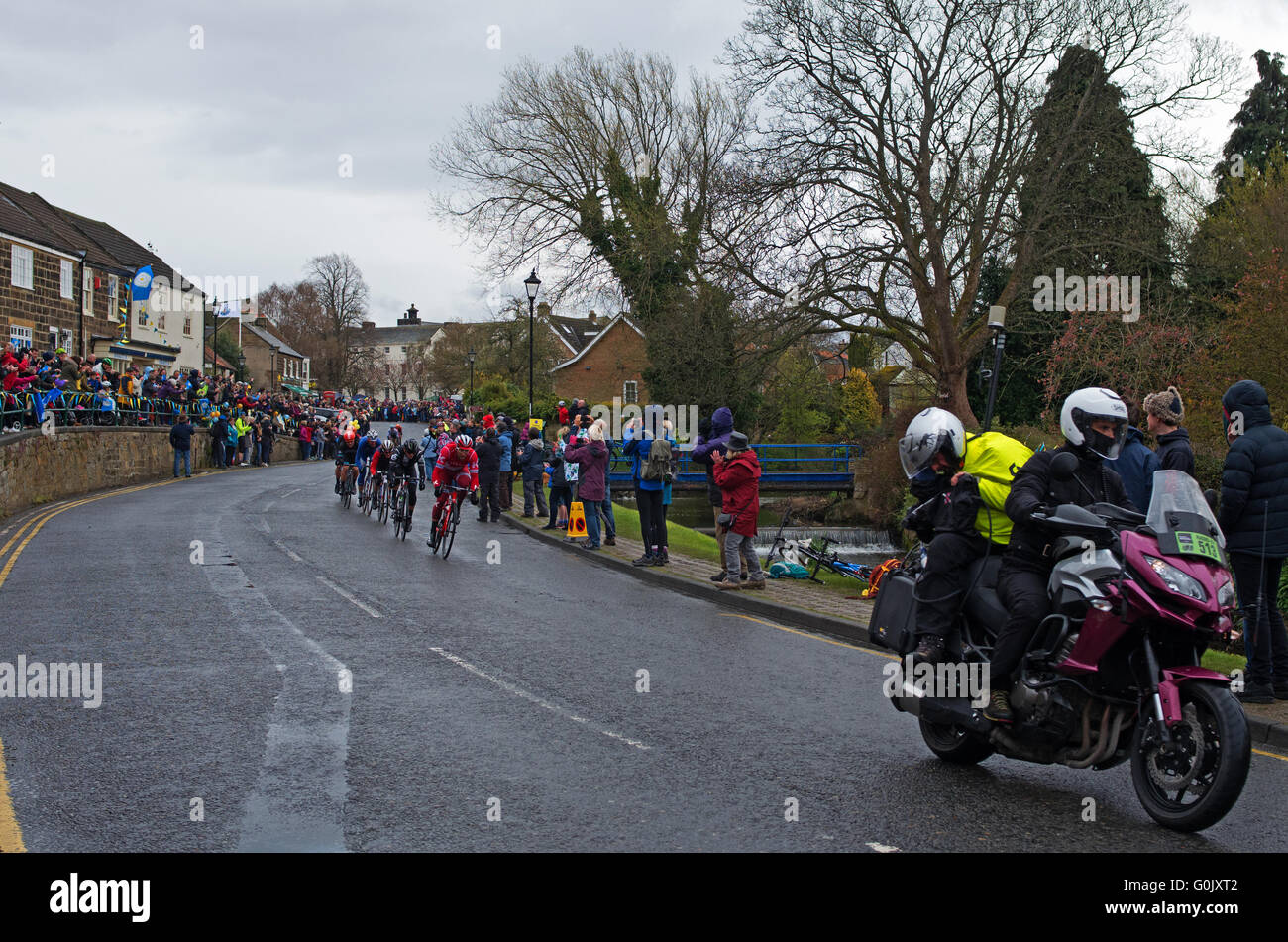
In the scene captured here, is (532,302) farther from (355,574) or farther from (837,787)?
(837,787)

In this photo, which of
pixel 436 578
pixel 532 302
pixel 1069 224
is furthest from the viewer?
pixel 532 302

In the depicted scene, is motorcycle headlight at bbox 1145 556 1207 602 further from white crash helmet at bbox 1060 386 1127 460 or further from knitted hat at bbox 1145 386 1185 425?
knitted hat at bbox 1145 386 1185 425

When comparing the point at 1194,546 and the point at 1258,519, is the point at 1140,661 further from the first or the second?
the point at 1258,519

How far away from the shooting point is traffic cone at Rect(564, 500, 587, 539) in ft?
65.6

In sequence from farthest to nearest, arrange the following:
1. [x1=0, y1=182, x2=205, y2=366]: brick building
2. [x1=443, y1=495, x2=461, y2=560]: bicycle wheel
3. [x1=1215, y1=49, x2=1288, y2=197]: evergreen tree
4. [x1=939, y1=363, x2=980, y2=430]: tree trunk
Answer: [x1=1215, y1=49, x2=1288, y2=197]: evergreen tree < [x1=0, y1=182, x2=205, y2=366]: brick building < [x1=939, y1=363, x2=980, y2=430]: tree trunk < [x1=443, y1=495, x2=461, y2=560]: bicycle wheel

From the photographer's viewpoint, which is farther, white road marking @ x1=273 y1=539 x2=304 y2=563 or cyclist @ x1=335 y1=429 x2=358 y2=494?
cyclist @ x1=335 y1=429 x2=358 y2=494

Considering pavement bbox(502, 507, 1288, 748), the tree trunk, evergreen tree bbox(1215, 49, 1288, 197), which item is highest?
evergreen tree bbox(1215, 49, 1288, 197)

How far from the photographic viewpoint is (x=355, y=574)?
1452 centimetres

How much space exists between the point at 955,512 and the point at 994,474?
0.96ft

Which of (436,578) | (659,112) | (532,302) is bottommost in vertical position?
(436,578)

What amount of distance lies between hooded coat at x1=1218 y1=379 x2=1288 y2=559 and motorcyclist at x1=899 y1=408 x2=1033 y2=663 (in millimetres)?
2703

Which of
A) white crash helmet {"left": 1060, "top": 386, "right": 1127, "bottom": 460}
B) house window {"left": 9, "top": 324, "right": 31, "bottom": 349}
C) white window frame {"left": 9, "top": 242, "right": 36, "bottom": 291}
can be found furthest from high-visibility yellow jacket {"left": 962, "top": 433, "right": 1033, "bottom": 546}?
white window frame {"left": 9, "top": 242, "right": 36, "bottom": 291}
